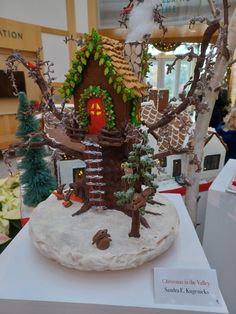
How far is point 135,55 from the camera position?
713 mm

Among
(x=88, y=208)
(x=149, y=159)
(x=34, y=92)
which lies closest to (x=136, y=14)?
(x=149, y=159)

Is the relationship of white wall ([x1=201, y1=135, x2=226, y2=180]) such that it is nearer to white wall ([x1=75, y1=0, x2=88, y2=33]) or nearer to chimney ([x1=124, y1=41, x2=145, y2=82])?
chimney ([x1=124, y1=41, x2=145, y2=82])

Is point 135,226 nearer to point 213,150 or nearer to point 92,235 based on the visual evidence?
point 92,235

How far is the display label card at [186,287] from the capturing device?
0.54m

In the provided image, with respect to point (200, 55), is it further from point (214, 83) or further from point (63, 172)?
point (63, 172)

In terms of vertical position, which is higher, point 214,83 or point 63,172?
point 214,83

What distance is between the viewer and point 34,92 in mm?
3432

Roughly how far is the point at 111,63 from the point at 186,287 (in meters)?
0.55

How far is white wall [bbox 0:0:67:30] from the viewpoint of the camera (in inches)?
110

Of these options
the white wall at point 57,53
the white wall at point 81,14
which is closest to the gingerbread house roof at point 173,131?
the white wall at point 57,53

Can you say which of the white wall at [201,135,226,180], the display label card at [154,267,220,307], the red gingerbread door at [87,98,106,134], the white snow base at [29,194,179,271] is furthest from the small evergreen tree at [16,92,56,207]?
the white wall at [201,135,226,180]

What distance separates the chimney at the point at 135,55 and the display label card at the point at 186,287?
0.52m

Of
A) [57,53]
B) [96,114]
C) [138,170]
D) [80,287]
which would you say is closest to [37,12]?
[57,53]

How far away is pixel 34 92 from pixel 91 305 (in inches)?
130
